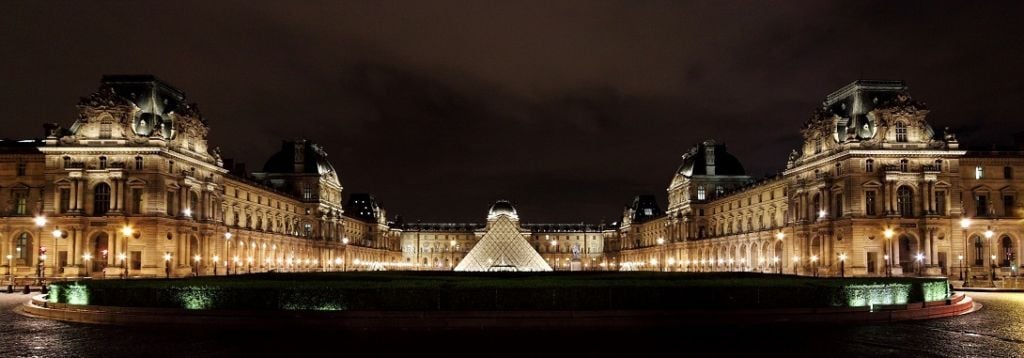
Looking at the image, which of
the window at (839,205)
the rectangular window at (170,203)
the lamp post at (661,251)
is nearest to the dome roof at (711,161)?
the lamp post at (661,251)

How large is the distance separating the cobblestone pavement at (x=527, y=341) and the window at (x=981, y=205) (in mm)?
43683

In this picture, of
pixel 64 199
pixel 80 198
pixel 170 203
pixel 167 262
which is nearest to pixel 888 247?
pixel 167 262

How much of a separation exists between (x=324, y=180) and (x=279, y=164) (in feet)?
19.1

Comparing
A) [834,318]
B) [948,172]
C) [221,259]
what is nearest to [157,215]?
[221,259]

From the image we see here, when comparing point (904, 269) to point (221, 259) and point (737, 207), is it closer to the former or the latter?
point (737, 207)

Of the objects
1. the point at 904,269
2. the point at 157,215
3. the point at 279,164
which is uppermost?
the point at 279,164

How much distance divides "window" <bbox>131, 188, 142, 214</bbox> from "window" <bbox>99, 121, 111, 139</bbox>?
4.07 meters

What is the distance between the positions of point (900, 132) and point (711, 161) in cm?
4623

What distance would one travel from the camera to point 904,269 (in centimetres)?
6134

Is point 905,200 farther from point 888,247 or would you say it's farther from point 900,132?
point 900,132

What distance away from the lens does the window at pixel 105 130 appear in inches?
2248

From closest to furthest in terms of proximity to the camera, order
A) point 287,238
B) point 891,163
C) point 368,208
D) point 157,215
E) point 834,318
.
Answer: point 834,318, point 157,215, point 891,163, point 287,238, point 368,208

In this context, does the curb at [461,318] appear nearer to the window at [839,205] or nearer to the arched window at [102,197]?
the arched window at [102,197]

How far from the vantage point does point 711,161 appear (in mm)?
107438
